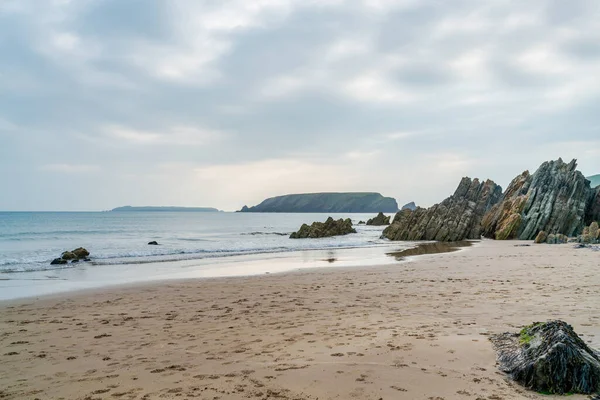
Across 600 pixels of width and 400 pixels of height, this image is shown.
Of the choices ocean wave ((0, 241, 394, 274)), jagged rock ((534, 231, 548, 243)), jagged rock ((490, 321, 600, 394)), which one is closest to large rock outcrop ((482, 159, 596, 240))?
jagged rock ((534, 231, 548, 243))

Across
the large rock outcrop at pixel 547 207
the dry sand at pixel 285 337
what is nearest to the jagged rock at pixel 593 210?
the large rock outcrop at pixel 547 207

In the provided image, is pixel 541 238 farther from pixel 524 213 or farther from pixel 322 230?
pixel 322 230

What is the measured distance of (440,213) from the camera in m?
45.0

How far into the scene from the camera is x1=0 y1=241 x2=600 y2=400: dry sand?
16.3 ft

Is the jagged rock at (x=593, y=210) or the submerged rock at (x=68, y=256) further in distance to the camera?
the jagged rock at (x=593, y=210)

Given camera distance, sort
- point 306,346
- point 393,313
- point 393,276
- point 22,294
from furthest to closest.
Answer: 1. point 393,276
2. point 22,294
3. point 393,313
4. point 306,346

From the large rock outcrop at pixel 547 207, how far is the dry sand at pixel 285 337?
2789 centimetres

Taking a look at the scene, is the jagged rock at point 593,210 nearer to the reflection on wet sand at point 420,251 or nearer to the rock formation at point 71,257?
the reflection on wet sand at point 420,251

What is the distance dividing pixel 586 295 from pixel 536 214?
110ft

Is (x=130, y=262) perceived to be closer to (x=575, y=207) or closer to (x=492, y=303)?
(x=492, y=303)

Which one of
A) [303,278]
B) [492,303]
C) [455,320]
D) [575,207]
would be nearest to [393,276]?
[303,278]

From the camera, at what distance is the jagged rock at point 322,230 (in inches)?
2026

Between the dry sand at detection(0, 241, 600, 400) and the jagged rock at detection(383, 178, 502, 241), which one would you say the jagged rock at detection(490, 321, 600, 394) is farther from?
the jagged rock at detection(383, 178, 502, 241)

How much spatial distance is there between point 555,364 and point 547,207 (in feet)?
133
